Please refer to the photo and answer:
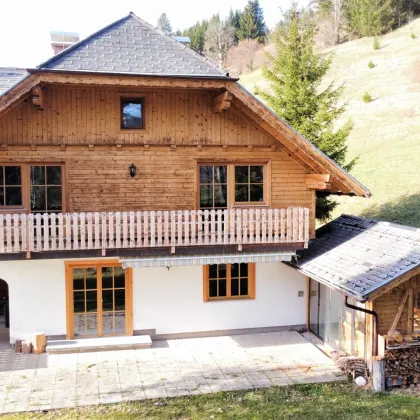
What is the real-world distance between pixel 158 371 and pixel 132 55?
881 centimetres

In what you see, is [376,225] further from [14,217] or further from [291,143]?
[14,217]

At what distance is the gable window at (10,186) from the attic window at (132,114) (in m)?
3.38

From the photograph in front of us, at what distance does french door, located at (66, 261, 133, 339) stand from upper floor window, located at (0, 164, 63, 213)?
1973 mm

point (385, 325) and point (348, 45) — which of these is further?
point (348, 45)

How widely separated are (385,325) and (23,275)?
10141mm

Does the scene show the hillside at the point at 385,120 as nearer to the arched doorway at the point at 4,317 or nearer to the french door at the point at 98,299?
the french door at the point at 98,299

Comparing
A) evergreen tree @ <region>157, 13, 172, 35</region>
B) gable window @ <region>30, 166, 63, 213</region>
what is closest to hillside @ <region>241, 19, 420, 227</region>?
gable window @ <region>30, 166, 63, 213</region>

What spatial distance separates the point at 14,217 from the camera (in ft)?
42.4

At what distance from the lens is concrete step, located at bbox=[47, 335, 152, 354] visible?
14454 mm

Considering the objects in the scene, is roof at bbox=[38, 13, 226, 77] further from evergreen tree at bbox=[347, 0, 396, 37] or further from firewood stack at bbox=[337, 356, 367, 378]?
evergreen tree at bbox=[347, 0, 396, 37]

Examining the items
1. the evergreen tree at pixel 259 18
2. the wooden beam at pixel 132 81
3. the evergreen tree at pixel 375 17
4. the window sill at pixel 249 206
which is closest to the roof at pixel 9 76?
the wooden beam at pixel 132 81

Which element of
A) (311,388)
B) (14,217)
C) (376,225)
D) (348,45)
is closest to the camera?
(311,388)

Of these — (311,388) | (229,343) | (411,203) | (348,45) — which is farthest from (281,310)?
(348,45)

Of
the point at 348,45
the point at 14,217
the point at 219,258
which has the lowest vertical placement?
the point at 219,258
